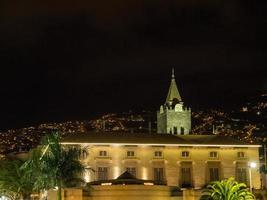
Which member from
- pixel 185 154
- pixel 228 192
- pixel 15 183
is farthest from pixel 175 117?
pixel 228 192

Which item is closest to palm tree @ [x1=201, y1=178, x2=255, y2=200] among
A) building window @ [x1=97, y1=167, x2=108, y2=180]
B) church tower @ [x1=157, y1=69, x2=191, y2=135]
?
building window @ [x1=97, y1=167, x2=108, y2=180]

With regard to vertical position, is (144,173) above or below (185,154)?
below

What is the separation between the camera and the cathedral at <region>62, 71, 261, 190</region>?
3278 inches

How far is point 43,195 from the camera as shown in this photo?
242 ft

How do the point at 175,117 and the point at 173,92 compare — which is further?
the point at 173,92

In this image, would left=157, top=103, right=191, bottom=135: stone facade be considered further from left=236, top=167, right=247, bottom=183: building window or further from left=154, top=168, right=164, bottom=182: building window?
left=154, top=168, right=164, bottom=182: building window

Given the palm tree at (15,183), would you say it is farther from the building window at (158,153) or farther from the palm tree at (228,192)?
the palm tree at (228,192)

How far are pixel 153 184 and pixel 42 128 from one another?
3368 inches

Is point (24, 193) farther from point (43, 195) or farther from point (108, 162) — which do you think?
point (108, 162)

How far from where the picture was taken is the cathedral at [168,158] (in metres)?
83.2

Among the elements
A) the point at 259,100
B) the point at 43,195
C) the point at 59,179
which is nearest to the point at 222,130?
the point at 259,100

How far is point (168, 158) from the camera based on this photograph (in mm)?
85188

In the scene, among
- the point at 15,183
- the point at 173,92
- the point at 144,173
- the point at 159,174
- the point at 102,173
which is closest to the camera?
the point at 15,183

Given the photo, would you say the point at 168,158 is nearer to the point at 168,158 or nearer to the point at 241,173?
the point at 168,158
